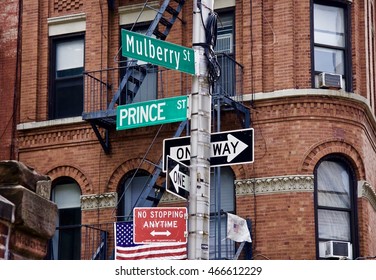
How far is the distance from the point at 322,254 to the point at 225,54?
184 inches

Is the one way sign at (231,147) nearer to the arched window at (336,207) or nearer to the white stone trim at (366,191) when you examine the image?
the arched window at (336,207)

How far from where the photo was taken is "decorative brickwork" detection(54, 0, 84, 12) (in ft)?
73.8

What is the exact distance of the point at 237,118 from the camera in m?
20.1

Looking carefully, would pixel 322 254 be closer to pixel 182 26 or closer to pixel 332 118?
pixel 332 118

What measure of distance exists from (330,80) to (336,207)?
2753mm

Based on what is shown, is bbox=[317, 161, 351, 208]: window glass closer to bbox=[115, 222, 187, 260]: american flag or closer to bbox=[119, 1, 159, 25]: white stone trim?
bbox=[115, 222, 187, 260]: american flag

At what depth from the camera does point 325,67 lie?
2038cm

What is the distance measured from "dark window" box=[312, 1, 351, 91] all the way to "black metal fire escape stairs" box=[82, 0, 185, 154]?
315 cm

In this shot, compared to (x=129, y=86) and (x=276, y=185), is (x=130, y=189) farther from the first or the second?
(x=276, y=185)

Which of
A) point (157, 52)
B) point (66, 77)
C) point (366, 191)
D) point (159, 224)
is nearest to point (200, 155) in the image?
point (159, 224)

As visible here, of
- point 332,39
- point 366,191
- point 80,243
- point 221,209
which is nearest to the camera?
point 221,209

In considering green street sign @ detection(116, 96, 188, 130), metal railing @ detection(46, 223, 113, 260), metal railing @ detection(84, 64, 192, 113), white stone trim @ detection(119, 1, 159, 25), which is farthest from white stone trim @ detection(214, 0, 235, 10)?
green street sign @ detection(116, 96, 188, 130)

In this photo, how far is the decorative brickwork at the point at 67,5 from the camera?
73.8 ft

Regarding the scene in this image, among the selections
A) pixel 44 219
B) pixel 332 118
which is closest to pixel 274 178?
pixel 332 118
